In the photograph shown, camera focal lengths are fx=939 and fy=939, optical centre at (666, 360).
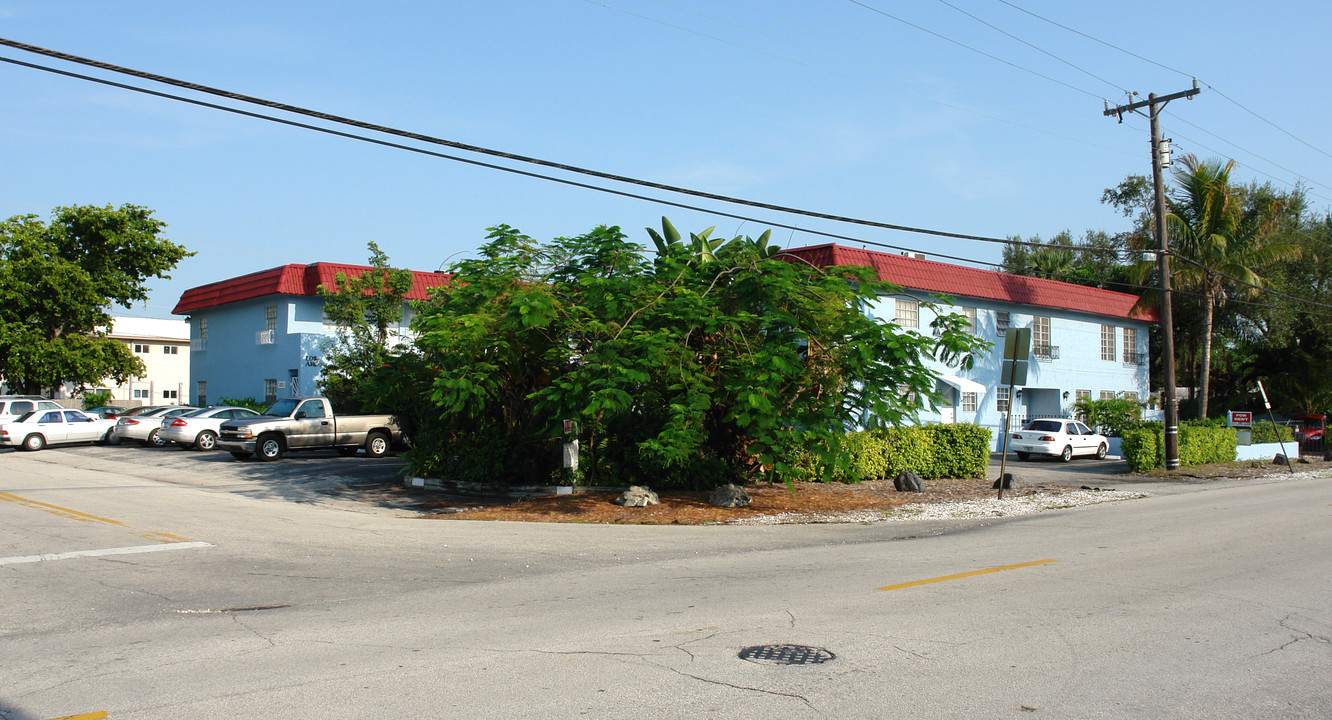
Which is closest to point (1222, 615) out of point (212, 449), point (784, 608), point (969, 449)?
point (784, 608)

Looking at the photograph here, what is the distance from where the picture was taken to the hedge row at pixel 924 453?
20.6 meters

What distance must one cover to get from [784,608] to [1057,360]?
33.5m

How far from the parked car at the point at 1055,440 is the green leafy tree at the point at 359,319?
845 inches

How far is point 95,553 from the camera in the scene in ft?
35.8

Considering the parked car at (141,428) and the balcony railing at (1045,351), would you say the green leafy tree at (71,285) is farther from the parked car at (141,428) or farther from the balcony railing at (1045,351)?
the balcony railing at (1045,351)

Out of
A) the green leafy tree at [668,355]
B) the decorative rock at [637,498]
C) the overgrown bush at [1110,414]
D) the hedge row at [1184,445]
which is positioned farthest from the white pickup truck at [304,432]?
the overgrown bush at [1110,414]

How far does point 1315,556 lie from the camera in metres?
10.6

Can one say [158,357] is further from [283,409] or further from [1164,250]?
[1164,250]

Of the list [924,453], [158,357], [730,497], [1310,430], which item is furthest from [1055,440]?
[158,357]

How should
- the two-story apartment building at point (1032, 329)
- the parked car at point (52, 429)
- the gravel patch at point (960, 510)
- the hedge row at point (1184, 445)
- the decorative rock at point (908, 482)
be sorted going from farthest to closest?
the two-story apartment building at point (1032, 329), the parked car at point (52, 429), the hedge row at point (1184, 445), the decorative rock at point (908, 482), the gravel patch at point (960, 510)

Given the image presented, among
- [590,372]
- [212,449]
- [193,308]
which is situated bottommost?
[212,449]

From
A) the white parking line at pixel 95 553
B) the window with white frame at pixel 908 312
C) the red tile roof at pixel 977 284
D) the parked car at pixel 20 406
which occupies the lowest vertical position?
the white parking line at pixel 95 553

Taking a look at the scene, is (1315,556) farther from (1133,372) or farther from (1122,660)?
(1133,372)

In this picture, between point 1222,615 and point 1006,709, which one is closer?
point 1006,709
